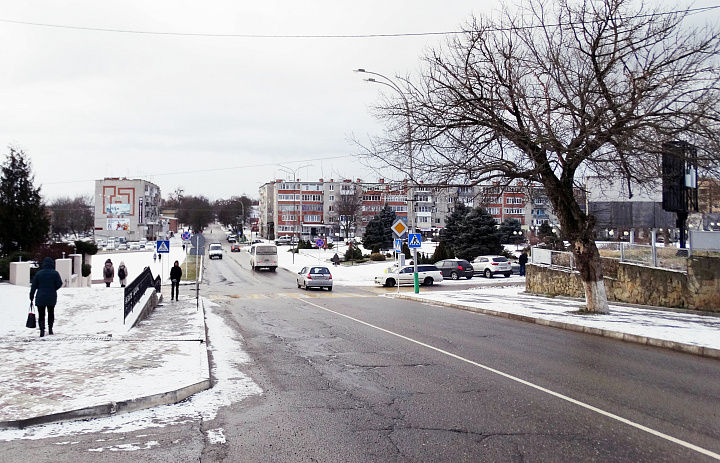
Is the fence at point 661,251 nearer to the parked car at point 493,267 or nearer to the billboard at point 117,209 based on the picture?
the parked car at point 493,267

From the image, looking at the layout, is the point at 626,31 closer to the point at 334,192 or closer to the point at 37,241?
the point at 37,241

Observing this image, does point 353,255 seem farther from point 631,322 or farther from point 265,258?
point 631,322

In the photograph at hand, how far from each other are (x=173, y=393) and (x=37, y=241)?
27.4 m

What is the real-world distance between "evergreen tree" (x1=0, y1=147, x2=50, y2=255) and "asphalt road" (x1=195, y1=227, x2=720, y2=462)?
72.8 ft

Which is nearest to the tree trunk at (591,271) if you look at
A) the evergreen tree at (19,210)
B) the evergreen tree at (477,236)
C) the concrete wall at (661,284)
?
the concrete wall at (661,284)

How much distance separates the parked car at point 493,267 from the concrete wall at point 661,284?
809 inches

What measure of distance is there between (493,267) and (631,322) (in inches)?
1230

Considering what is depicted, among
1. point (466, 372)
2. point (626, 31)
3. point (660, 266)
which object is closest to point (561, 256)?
point (660, 266)

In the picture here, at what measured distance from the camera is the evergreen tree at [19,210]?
30.3 m

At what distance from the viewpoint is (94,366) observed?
30.9 ft

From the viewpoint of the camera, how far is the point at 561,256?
85.3 ft

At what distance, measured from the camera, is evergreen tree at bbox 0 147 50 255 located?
30.3m

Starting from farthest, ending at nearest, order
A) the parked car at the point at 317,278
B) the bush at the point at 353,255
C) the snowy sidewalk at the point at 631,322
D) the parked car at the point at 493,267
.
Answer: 1. the bush at the point at 353,255
2. the parked car at the point at 493,267
3. the parked car at the point at 317,278
4. the snowy sidewalk at the point at 631,322

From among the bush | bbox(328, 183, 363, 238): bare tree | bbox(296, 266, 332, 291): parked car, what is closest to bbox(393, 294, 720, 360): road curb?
bbox(296, 266, 332, 291): parked car
